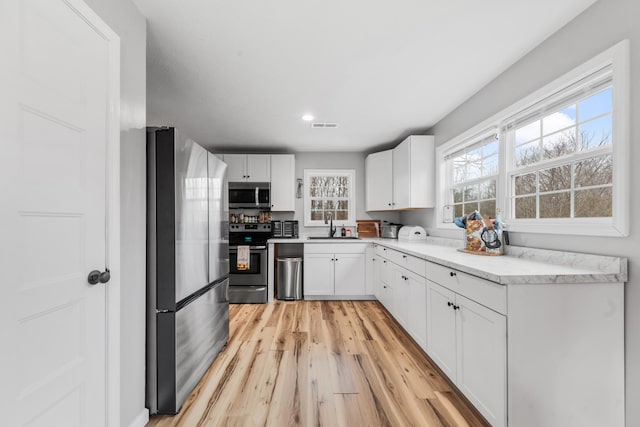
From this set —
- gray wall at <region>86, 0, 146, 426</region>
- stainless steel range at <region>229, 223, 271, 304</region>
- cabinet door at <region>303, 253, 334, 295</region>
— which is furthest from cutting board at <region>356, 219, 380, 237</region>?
gray wall at <region>86, 0, 146, 426</region>

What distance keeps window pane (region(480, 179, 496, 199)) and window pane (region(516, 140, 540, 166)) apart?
0.33 m

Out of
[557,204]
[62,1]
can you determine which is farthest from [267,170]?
[557,204]

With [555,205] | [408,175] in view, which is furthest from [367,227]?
[555,205]

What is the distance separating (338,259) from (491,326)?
2.61 meters

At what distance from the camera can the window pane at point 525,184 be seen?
2010 mm

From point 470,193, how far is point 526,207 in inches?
31.0

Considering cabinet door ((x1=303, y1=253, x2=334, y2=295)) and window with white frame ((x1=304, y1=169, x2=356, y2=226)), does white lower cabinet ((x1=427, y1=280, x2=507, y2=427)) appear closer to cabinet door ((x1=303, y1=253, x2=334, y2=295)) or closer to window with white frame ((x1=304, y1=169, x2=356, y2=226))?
cabinet door ((x1=303, y1=253, x2=334, y2=295))

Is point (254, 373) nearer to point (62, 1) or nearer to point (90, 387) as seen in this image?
point (90, 387)

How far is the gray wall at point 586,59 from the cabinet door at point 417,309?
0.81 m

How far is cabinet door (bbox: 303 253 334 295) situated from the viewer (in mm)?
3934

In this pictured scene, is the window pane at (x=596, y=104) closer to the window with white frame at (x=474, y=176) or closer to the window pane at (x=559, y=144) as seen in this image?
the window pane at (x=559, y=144)

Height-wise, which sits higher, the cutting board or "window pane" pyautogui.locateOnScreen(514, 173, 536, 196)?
"window pane" pyautogui.locateOnScreen(514, 173, 536, 196)

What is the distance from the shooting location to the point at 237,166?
431 centimetres

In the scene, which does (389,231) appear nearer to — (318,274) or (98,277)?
(318,274)
